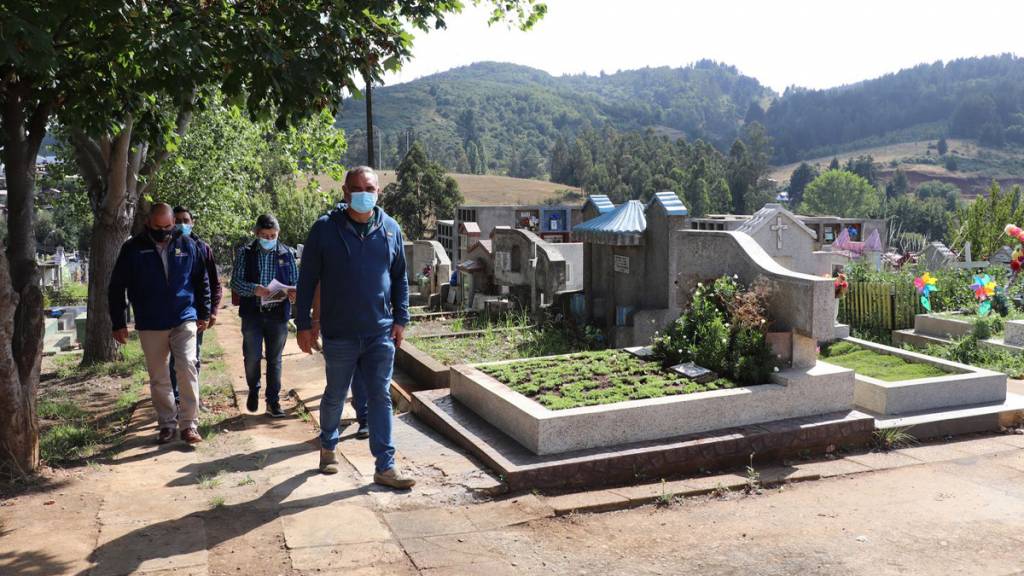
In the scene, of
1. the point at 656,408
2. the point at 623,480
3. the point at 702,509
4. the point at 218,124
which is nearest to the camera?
the point at 702,509

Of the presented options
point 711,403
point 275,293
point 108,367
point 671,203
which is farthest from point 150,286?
point 671,203

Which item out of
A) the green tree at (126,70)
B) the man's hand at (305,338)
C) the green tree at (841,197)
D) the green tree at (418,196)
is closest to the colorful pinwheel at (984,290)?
the green tree at (126,70)

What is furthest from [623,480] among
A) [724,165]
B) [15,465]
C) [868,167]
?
[868,167]

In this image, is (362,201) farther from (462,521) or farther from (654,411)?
(654,411)

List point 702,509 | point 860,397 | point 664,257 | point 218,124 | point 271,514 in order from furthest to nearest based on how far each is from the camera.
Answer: point 218,124, point 664,257, point 860,397, point 702,509, point 271,514

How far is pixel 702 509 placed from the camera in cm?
478

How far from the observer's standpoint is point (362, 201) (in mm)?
4691

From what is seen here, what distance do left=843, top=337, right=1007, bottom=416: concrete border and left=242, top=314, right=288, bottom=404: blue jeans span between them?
188 inches

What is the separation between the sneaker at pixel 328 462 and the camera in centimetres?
502

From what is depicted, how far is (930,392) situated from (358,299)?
486 cm

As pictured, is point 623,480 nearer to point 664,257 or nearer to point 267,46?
point 267,46

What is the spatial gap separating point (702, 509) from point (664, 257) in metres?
5.83

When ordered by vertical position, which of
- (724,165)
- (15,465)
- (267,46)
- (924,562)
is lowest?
(924,562)

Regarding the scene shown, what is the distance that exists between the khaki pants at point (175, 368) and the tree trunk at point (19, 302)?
66 centimetres
